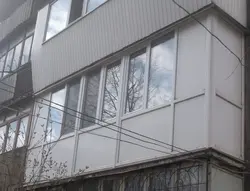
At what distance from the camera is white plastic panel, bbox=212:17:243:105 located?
914 cm

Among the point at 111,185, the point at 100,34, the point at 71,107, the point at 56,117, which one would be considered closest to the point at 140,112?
the point at 111,185

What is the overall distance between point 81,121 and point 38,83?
8.66ft

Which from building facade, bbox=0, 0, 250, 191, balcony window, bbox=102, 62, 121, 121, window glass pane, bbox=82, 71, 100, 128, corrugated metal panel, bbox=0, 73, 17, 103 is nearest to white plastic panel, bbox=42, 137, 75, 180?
building facade, bbox=0, 0, 250, 191

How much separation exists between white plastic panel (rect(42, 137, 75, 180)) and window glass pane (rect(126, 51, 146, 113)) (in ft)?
6.89

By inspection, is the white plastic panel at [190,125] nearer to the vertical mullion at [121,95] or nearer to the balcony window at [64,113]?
the vertical mullion at [121,95]

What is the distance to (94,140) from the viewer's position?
36.7 feet

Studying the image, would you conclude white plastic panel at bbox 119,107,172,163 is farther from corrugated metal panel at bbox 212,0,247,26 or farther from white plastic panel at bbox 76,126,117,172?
corrugated metal panel at bbox 212,0,247,26

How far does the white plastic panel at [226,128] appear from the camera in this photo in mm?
8712

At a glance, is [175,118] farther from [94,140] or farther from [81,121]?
[81,121]

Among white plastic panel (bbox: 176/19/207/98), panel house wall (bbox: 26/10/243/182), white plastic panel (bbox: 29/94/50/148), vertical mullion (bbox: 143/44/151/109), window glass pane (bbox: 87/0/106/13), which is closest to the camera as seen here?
panel house wall (bbox: 26/10/243/182)

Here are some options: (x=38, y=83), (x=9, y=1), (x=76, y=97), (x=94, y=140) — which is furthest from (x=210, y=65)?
(x=9, y=1)

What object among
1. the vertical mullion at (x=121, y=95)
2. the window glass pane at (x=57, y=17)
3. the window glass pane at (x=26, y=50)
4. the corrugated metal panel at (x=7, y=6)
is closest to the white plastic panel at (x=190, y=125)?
the vertical mullion at (x=121, y=95)

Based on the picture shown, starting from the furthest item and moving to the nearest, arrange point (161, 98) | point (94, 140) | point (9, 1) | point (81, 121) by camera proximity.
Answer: point (9, 1), point (81, 121), point (94, 140), point (161, 98)

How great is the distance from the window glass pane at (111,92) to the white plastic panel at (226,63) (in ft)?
9.10
